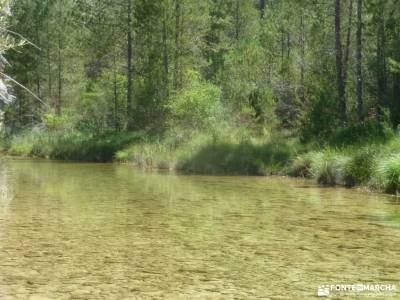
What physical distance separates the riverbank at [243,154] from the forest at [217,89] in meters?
A: 0.06

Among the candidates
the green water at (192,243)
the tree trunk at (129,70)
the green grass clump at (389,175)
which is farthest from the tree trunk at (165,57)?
the green grass clump at (389,175)

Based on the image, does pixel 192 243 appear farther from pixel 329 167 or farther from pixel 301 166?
pixel 301 166

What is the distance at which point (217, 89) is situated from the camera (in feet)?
93.1

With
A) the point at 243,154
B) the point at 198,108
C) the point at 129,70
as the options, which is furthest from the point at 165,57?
the point at 243,154

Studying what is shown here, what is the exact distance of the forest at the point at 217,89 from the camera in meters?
21.0

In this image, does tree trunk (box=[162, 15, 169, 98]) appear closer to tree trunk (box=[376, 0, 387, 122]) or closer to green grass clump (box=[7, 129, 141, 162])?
green grass clump (box=[7, 129, 141, 162])

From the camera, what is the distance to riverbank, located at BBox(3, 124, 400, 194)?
53.5ft

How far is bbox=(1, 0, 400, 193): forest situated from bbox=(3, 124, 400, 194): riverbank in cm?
6

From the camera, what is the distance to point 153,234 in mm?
9273

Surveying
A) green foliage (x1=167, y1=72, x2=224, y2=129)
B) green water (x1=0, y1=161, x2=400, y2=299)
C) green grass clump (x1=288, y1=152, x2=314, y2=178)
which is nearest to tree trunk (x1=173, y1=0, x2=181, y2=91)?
green foliage (x1=167, y1=72, x2=224, y2=129)

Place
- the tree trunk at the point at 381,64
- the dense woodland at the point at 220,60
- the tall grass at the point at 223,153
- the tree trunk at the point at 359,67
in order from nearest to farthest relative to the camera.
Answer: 1. the tall grass at the point at 223,153
2. the tree trunk at the point at 381,64
3. the tree trunk at the point at 359,67
4. the dense woodland at the point at 220,60

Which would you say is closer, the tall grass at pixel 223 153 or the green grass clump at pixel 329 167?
the green grass clump at pixel 329 167

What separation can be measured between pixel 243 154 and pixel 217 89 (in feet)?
21.4

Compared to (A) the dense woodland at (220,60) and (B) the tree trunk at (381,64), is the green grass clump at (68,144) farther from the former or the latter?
(B) the tree trunk at (381,64)
